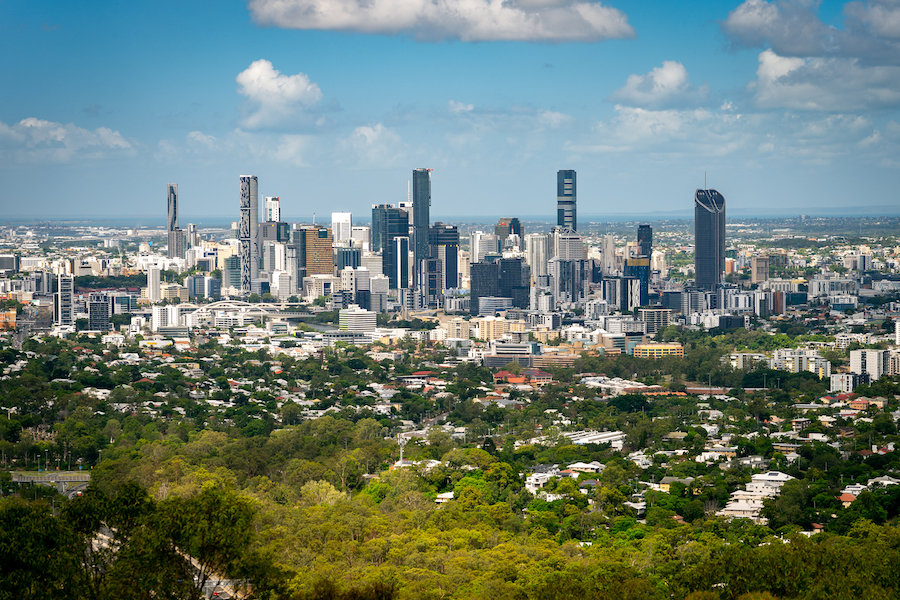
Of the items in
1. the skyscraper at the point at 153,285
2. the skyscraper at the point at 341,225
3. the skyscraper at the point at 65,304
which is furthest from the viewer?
the skyscraper at the point at 341,225

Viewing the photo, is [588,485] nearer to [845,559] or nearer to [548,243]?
[845,559]

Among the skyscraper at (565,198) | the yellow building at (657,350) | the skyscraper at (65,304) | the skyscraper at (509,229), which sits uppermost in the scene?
the skyscraper at (565,198)

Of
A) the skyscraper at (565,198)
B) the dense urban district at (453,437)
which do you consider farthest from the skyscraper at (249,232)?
the skyscraper at (565,198)

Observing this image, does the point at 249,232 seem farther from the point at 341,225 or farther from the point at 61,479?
the point at 61,479

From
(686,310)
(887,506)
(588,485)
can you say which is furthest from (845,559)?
(686,310)

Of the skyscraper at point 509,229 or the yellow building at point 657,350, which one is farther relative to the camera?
the skyscraper at point 509,229

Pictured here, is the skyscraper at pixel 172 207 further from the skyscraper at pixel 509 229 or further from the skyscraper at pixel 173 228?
the skyscraper at pixel 509 229

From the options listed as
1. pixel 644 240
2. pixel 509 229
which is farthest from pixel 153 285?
pixel 644 240
